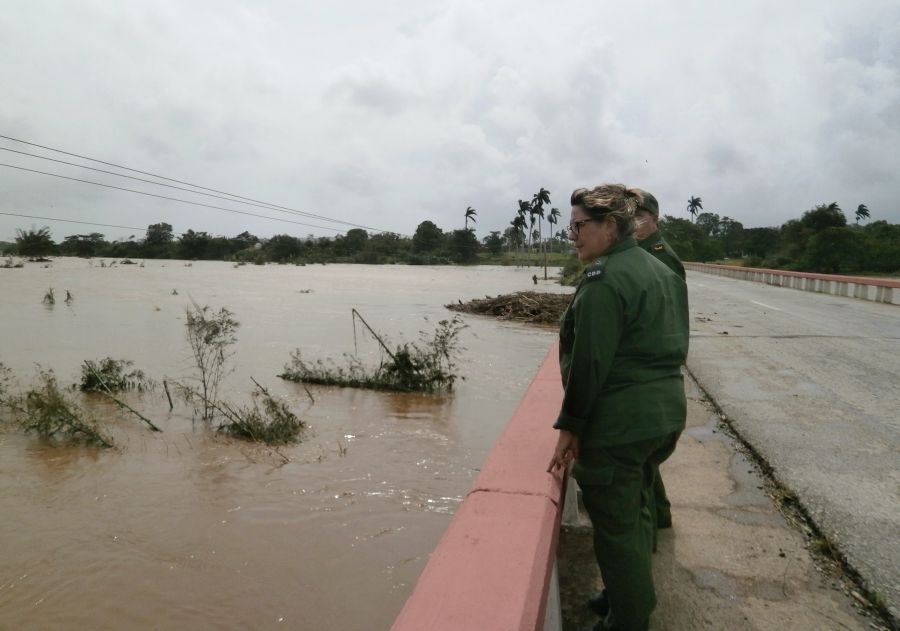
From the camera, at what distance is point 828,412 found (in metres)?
5.34

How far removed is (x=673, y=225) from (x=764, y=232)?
11048 mm

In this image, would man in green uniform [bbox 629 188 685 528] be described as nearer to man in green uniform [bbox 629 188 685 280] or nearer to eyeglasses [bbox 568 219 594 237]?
man in green uniform [bbox 629 188 685 280]

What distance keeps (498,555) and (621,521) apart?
19.7 inches

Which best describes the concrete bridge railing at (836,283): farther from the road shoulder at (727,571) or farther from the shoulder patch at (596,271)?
the shoulder patch at (596,271)

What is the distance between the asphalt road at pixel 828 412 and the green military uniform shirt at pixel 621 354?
1.38m

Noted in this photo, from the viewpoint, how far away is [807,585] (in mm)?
2566

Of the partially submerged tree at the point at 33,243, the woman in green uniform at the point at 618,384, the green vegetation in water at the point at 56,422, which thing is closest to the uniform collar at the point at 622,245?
the woman in green uniform at the point at 618,384

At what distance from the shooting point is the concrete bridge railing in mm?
18078

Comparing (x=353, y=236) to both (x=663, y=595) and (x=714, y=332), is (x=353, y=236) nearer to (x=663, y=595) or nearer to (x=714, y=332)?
(x=714, y=332)

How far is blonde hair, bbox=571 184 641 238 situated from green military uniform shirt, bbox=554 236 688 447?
64 mm

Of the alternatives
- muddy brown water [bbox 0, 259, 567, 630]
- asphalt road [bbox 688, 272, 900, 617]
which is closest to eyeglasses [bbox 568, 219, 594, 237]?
asphalt road [bbox 688, 272, 900, 617]

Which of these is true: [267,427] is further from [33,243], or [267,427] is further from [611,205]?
[33,243]

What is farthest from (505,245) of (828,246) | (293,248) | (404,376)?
(404,376)

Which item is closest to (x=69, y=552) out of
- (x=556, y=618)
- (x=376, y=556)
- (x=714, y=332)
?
(x=376, y=556)
